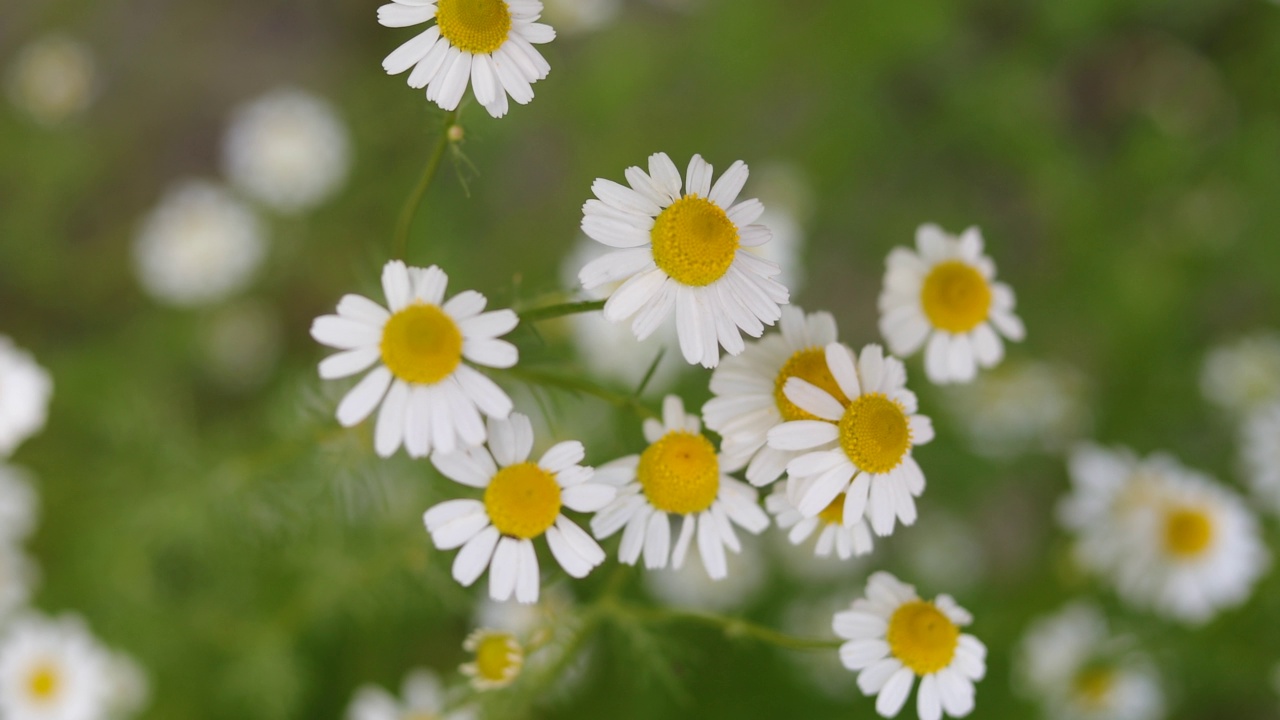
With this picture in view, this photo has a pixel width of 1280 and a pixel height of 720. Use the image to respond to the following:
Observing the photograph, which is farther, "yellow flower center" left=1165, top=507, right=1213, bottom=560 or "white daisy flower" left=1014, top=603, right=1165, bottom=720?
"white daisy flower" left=1014, top=603, right=1165, bottom=720

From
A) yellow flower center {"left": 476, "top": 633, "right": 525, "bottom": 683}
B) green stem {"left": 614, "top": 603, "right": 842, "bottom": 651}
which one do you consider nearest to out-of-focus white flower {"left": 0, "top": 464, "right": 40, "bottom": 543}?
yellow flower center {"left": 476, "top": 633, "right": 525, "bottom": 683}

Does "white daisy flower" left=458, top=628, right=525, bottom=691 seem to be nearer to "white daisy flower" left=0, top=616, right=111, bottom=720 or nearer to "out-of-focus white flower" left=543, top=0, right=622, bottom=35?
"white daisy flower" left=0, top=616, right=111, bottom=720

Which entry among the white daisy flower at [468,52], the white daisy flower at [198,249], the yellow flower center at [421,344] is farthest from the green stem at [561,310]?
the white daisy flower at [198,249]

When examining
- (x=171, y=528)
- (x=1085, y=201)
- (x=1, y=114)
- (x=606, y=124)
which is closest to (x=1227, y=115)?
(x=1085, y=201)

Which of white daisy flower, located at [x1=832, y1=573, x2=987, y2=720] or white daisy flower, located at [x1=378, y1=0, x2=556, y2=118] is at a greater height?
white daisy flower, located at [x1=378, y1=0, x2=556, y2=118]

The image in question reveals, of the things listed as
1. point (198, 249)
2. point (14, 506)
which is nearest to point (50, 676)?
point (14, 506)
